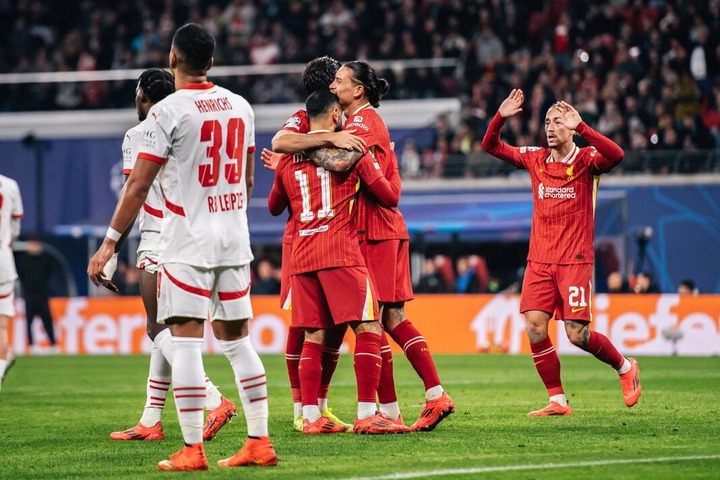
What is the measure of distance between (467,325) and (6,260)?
33.2ft

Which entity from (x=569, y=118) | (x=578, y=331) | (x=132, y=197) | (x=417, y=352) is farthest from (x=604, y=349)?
(x=132, y=197)

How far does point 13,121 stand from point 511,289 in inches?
482

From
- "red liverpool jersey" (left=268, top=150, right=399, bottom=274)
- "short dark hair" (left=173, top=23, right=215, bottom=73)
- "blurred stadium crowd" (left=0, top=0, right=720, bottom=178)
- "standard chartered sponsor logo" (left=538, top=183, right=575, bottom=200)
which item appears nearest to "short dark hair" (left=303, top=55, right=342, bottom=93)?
"red liverpool jersey" (left=268, top=150, right=399, bottom=274)

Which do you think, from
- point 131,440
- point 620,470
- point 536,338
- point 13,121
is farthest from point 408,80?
point 620,470

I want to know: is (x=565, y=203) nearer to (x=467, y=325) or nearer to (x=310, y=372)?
(x=310, y=372)

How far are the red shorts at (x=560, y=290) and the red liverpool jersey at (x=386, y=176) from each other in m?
1.66

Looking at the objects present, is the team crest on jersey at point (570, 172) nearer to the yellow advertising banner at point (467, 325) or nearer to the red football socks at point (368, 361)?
the red football socks at point (368, 361)

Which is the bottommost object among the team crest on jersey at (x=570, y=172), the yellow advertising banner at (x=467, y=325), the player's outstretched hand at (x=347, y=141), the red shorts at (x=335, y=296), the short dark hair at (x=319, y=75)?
the yellow advertising banner at (x=467, y=325)

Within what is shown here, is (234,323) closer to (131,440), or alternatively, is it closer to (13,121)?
(131,440)

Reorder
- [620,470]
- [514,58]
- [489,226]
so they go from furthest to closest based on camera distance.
→ [514,58], [489,226], [620,470]

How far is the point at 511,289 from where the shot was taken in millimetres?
20875

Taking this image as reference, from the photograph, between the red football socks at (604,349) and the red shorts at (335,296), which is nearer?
the red shorts at (335,296)

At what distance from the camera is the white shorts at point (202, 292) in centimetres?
616

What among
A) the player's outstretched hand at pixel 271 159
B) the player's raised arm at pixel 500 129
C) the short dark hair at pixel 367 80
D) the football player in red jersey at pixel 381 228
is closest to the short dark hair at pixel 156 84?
the player's outstretched hand at pixel 271 159
